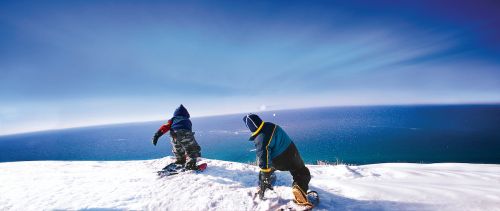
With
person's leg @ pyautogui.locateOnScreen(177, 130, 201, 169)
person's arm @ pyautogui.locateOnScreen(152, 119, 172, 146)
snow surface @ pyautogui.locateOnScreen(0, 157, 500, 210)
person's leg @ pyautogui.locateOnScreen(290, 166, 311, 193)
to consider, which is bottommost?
snow surface @ pyautogui.locateOnScreen(0, 157, 500, 210)

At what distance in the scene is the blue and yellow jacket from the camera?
4867 millimetres

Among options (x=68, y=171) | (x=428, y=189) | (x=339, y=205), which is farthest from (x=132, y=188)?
(x=428, y=189)

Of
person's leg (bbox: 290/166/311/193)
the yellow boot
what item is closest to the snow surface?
the yellow boot

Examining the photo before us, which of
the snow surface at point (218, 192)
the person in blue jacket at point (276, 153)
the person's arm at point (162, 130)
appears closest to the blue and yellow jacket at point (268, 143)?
the person in blue jacket at point (276, 153)

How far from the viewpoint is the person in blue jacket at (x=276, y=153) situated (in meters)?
4.87

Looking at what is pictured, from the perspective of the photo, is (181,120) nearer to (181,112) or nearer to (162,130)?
(181,112)

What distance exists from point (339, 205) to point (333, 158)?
7992 cm

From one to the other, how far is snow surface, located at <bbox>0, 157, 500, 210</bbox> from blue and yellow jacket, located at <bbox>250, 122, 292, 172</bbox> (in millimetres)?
1055

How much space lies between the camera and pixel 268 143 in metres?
4.86

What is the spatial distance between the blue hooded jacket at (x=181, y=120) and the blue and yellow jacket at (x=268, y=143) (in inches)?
141

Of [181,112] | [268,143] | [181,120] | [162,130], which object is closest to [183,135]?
[181,120]

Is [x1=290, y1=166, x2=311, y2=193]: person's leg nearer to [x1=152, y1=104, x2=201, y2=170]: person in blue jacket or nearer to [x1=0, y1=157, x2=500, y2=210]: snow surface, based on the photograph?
[x1=0, y1=157, x2=500, y2=210]: snow surface

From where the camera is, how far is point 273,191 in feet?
18.9

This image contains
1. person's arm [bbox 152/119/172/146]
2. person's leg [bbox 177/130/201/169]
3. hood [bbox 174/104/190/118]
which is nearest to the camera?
person's arm [bbox 152/119/172/146]
